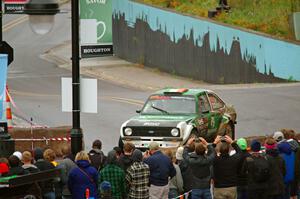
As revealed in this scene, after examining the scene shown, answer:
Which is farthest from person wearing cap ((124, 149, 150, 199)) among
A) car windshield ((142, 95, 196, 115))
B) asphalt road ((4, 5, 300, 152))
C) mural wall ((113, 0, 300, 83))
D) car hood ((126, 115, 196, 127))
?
mural wall ((113, 0, 300, 83))

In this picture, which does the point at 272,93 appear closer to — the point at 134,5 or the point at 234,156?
the point at 134,5

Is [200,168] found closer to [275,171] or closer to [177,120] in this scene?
[275,171]

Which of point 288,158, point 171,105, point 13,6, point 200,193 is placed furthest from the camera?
point 171,105

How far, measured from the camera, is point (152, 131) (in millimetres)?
24453

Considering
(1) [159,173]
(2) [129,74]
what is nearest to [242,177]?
(1) [159,173]

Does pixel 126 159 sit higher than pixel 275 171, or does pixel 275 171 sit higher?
pixel 126 159

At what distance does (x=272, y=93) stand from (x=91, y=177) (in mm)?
23080

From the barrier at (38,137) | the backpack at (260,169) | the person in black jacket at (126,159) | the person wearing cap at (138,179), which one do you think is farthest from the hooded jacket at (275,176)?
the barrier at (38,137)

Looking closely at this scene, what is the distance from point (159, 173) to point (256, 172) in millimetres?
1778

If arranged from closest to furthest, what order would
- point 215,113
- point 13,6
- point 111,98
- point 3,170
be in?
point 3,170 → point 13,6 → point 215,113 → point 111,98

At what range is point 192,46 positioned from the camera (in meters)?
49.5

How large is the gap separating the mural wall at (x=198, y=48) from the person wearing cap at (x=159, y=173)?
27.1m

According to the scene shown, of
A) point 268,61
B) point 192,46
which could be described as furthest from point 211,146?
point 192,46

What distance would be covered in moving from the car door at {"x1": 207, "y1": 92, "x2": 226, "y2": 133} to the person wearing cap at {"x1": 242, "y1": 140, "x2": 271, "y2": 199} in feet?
26.0
